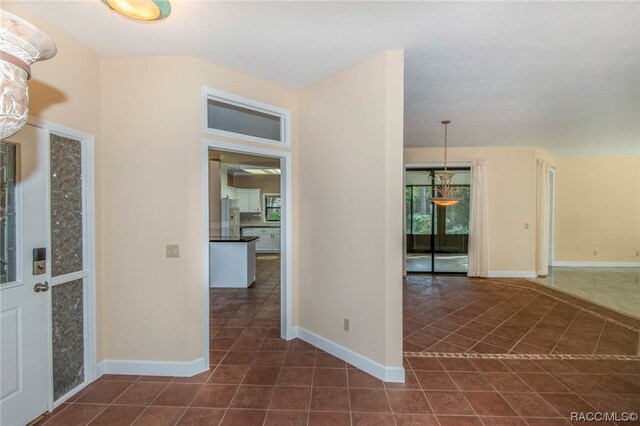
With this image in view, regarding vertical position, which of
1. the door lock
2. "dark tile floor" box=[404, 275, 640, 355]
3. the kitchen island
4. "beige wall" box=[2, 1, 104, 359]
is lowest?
"dark tile floor" box=[404, 275, 640, 355]

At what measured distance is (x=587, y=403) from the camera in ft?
6.82

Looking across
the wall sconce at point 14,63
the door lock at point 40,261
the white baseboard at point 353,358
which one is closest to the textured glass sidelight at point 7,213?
the door lock at point 40,261

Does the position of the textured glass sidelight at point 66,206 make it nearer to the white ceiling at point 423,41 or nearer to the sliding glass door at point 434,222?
the white ceiling at point 423,41

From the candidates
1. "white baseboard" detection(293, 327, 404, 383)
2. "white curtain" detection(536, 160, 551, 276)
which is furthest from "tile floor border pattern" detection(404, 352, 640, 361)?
"white curtain" detection(536, 160, 551, 276)

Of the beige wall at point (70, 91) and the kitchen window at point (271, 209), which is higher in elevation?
the beige wall at point (70, 91)

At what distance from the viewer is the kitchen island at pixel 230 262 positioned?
5.13 m

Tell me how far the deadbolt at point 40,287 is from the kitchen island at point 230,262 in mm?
3153

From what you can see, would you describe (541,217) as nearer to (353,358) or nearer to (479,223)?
(479,223)

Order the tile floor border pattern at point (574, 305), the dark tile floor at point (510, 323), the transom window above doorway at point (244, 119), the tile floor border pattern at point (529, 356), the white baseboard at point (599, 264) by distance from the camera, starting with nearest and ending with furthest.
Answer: the transom window above doorway at point (244, 119)
the tile floor border pattern at point (529, 356)
the dark tile floor at point (510, 323)
the tile floor border pattern at point (574, 305)
the white baseboard at point (599, 264)

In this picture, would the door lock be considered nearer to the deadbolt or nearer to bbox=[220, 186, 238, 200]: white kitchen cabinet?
the deadbolt

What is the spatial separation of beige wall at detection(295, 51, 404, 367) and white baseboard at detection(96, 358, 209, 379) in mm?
1255

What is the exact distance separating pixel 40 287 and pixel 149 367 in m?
1.11

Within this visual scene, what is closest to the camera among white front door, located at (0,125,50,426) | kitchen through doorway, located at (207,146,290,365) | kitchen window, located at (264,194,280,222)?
white front door, located at (0,125,50,426)

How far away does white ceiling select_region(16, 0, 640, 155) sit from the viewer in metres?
1.84
